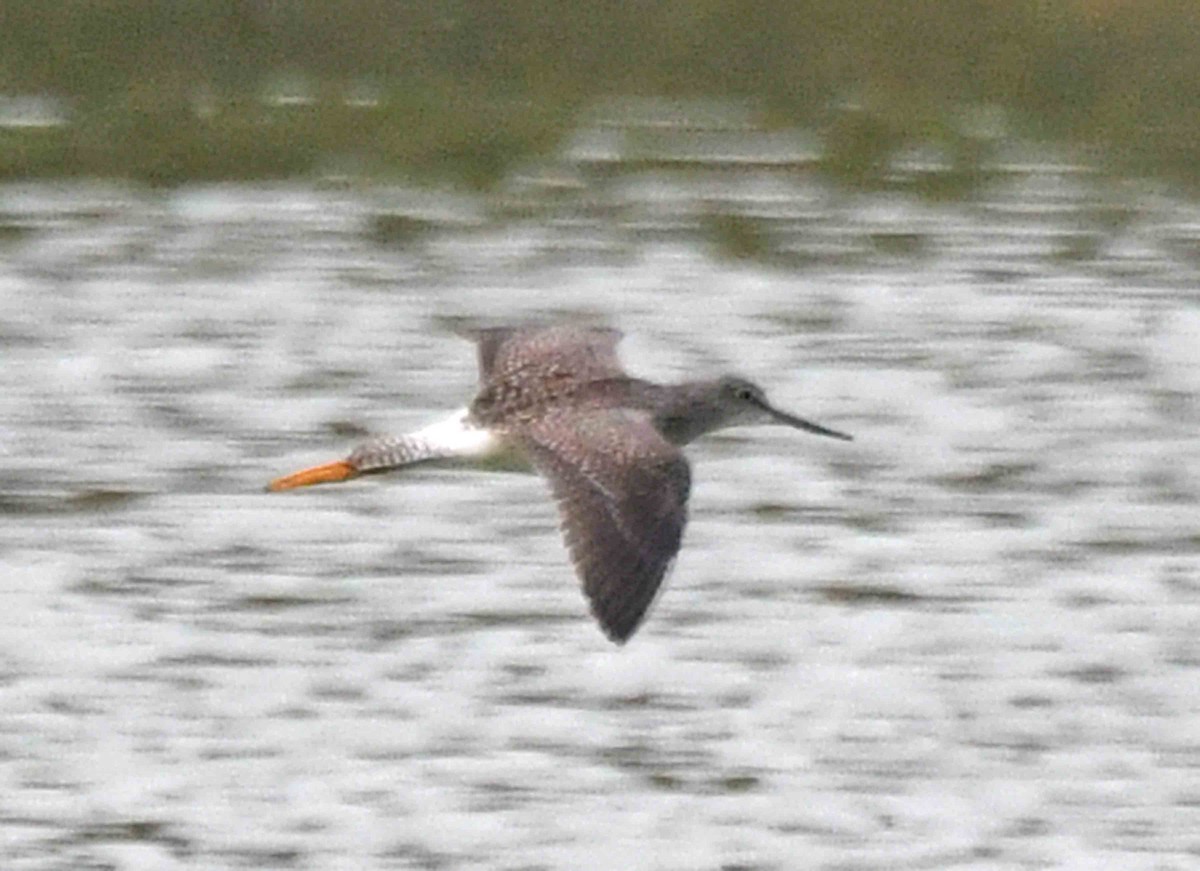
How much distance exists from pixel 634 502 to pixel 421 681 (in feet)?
10.1

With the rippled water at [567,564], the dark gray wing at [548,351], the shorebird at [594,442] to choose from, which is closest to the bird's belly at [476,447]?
the shorebird at [594,442]

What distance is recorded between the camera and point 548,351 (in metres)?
10.6

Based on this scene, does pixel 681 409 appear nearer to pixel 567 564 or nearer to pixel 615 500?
pixel 615 500

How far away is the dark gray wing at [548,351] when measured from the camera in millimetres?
10445

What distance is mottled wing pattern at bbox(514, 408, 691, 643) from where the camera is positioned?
341 inches

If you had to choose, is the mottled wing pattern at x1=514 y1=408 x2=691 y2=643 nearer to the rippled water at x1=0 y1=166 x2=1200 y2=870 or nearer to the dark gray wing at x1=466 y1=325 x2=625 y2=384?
the dark gray wing at x1=466 y1=325 x2=625 y2=384

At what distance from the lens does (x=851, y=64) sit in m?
22.0

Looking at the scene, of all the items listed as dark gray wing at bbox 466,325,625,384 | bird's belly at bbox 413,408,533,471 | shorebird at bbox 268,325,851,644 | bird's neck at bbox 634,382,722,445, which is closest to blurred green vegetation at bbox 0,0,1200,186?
dark gray wing at bbox 466,325,625,384

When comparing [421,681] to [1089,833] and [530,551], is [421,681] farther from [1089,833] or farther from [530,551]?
[1089,833]

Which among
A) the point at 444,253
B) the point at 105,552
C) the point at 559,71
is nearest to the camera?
the point at 105,552

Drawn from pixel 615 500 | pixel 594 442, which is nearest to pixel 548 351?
pixel 594 442

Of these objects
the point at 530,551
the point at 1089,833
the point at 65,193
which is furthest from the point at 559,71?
the point at 1089,833

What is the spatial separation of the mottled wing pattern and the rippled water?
4.35 feet

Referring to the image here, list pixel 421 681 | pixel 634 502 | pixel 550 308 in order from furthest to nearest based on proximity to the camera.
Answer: pixel 550 308
pixel 421 681
pixel 634 502
